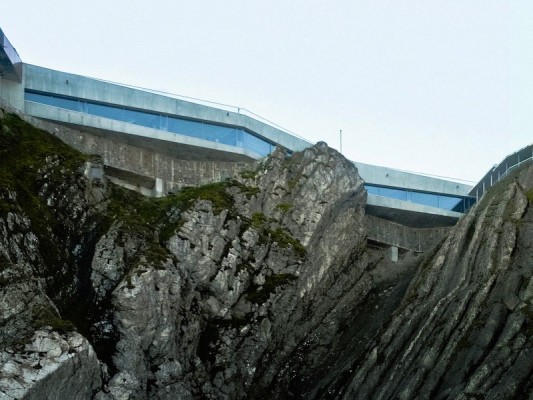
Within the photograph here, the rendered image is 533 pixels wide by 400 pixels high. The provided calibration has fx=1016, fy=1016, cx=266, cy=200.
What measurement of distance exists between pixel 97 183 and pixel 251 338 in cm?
1104

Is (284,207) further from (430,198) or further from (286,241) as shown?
(430,198)

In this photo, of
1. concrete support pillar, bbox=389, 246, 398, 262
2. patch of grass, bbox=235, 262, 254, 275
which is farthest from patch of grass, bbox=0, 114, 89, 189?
concrete support pillar, bbox=389, 246, 398, 262

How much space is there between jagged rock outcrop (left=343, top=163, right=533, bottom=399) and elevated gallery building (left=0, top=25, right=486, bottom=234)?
1129 cm

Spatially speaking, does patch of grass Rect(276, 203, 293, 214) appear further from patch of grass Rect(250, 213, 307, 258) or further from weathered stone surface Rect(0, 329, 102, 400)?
weathered stone surface Rect(0, 329, 102, 400)

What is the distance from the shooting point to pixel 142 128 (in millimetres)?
57875

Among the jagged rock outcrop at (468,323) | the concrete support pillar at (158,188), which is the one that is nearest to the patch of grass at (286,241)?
the jagged rock outcrop at (468,323)

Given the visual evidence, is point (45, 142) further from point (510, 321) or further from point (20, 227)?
point (510, 321)

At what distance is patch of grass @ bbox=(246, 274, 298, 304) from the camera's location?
171 feet

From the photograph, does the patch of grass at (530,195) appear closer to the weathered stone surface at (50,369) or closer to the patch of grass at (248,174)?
the patch of grass at (248,174)

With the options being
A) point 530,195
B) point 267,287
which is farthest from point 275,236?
point 530,195

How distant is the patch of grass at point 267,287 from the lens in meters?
52.1

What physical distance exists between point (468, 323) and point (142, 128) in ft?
71.8

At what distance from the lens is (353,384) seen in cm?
4816

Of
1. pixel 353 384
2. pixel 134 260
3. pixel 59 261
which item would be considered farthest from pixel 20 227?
pixel 353 384
